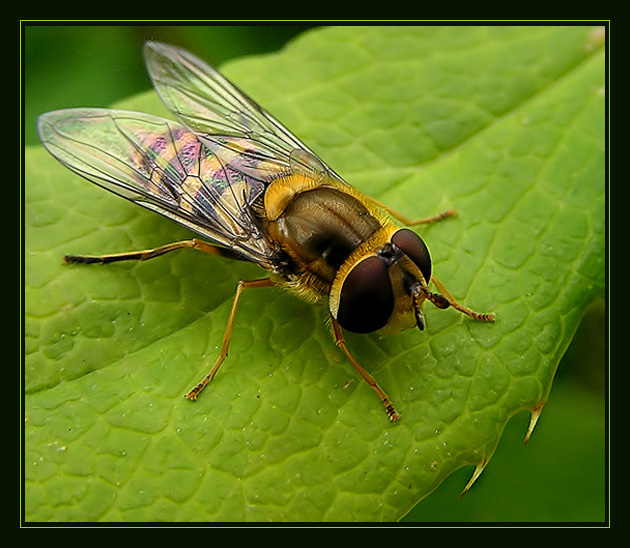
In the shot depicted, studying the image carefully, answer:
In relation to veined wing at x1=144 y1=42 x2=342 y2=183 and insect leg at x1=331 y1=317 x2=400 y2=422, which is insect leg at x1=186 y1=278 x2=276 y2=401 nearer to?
insect leg at x1=331 y1=317 x2=400 y2=422

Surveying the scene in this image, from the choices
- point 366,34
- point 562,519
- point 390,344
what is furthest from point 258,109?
point 562,519

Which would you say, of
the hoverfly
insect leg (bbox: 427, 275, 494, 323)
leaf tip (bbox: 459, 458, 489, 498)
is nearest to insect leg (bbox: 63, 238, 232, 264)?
the hoverfly

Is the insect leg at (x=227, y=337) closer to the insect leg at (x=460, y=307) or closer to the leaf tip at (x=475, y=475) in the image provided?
the insect leg at (x=460, y=307)

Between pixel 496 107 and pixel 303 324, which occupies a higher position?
pixel 496 107

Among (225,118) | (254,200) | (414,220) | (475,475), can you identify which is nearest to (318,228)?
(254,200)

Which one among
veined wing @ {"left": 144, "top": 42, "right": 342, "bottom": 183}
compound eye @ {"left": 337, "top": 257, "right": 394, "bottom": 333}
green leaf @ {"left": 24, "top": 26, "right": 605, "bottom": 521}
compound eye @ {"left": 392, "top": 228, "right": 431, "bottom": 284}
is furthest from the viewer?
veined wing @ {"left": 144, "top": 42, "right": 342, "bottom": 183}

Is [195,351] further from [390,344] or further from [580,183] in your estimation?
[580,183]
